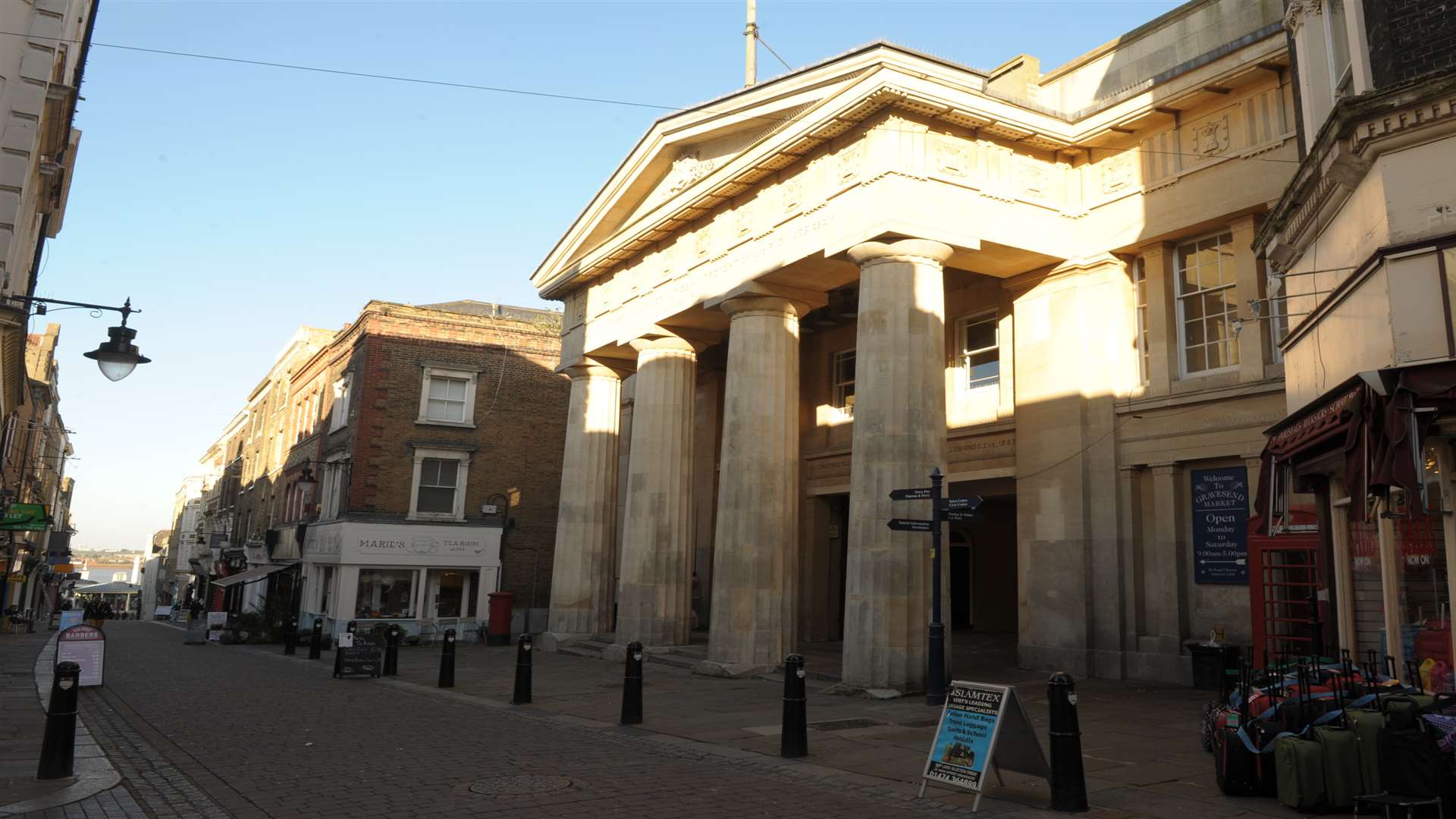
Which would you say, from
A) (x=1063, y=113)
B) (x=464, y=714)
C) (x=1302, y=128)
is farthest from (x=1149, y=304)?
(x=464, y=714)

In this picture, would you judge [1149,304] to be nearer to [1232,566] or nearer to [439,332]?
[1232,566]

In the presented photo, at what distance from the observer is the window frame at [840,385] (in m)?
23.3

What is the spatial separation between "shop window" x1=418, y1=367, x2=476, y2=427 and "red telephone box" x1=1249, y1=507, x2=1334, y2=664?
23.3 meters

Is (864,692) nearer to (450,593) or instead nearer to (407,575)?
(450,593)

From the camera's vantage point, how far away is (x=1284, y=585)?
11844 millimetres

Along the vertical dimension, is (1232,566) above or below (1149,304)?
below

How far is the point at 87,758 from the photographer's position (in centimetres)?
892

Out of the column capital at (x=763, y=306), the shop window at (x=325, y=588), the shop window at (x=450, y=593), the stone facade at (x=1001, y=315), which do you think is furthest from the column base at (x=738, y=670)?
the shop window at (x=325, y=588)

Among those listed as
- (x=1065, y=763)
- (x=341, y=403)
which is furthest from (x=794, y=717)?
(x=341, y=403)

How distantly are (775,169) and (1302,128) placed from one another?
875 centimetres

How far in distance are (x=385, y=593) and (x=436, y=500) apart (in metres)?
3.11

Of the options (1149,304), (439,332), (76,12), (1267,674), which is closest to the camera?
(1267,674)

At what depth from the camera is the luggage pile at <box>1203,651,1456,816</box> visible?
5941 mm

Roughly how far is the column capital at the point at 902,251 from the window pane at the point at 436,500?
18.5 meters
